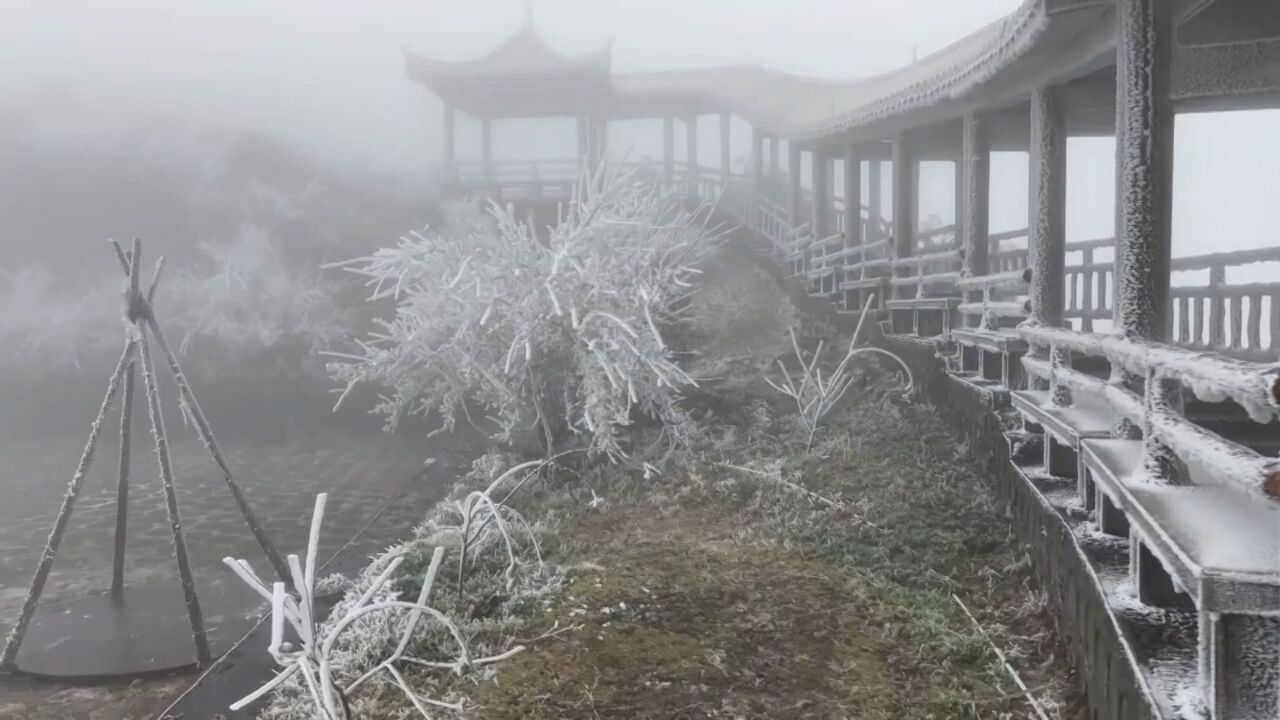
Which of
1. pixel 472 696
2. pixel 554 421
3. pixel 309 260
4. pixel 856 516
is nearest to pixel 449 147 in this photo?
pixel 309 260

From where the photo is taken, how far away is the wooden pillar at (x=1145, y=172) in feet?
14.0

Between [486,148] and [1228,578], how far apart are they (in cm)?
2381

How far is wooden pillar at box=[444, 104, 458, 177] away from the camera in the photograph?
2367 centimetres

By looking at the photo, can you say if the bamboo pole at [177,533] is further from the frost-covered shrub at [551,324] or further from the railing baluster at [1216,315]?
the railing baluster at [1216,315]

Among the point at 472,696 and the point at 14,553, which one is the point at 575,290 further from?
the point at 14,553

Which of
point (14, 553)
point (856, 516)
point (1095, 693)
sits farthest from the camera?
point (14, 553)

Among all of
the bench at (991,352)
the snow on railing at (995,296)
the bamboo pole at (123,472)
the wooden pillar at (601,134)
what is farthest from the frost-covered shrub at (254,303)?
the snow on railing at (995,296)

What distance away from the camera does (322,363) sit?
1950cm

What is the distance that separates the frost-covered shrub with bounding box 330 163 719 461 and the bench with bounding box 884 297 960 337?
8.97 ft

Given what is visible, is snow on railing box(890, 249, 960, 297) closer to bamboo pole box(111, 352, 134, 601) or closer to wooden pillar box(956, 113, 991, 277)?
wooden pillar box(956, 113, 991, 277)

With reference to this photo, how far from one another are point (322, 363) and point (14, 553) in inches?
358

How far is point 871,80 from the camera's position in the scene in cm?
2048

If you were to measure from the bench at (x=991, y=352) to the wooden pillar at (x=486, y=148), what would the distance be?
17241 millimetres

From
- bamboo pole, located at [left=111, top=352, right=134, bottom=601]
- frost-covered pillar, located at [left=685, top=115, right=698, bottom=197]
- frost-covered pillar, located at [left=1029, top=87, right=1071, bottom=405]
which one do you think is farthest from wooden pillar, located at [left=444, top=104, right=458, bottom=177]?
frost-covered pillar, located at [left=1029, top=87, right=1071, bottom=405]
